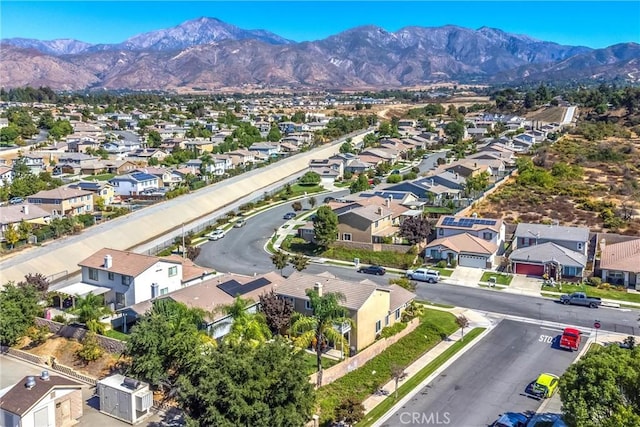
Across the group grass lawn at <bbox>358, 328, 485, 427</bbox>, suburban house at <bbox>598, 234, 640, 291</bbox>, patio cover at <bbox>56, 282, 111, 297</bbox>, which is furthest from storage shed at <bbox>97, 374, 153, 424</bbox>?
suburban house at <bbox>598, 234, 640, 291</bbox>

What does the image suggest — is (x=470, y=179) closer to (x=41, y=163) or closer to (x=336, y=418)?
(x=336, y=418)

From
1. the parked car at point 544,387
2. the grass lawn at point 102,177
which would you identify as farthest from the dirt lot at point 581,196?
the grass lawn at point 102,177

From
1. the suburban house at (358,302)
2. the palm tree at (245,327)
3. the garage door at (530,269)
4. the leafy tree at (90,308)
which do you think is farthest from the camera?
the garage door at (530,269)

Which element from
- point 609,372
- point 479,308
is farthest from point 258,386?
point 479,308

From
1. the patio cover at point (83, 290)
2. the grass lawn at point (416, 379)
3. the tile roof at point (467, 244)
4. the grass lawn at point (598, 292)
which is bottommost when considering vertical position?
the grass lawn at point (416, 379)

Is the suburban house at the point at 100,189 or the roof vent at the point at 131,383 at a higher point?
the suburban house at the point at 100,189

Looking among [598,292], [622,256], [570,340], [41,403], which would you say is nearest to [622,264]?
[622,256]

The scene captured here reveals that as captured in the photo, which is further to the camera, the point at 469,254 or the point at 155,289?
the point at 469,254

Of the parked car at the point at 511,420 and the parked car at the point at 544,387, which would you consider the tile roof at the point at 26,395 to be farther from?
the parked car at the point at 544,387
